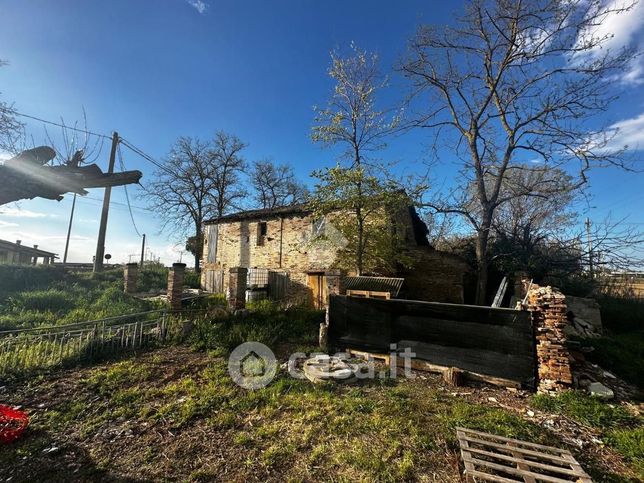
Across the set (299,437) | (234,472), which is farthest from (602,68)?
(234,472)

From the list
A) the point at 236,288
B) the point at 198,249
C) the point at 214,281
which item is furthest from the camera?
the point at 198,249

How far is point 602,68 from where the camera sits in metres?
9.26

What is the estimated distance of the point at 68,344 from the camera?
6258mm

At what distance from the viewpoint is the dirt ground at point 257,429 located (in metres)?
3.11

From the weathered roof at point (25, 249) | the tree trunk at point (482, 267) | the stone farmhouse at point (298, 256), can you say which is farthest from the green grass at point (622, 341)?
the weathered roof at point (25, 249)

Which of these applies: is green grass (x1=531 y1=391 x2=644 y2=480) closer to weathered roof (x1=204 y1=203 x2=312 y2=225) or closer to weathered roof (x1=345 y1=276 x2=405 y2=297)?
weathered roof (x1=345 y1=276 x2=405 y2=297)

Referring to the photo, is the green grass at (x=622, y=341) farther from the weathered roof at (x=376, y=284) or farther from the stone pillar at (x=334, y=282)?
the stone pillar at (x=334, y=282)

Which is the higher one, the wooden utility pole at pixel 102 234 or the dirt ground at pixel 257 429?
the wooden utility pole at pixel 102 234

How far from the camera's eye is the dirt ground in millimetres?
3105

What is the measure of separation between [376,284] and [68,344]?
315 inches

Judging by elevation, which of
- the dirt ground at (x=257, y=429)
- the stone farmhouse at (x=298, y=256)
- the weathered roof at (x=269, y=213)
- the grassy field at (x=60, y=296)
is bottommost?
the dirt ground at (x=257, y=429)

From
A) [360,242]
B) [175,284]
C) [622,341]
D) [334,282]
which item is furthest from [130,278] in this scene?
[622,341]

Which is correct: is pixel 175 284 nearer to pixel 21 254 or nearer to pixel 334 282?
pixel 334 282

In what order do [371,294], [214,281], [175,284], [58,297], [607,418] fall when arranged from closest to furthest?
[607,418] < [371,294] < [175,284] < [58,297] < [214,281]
